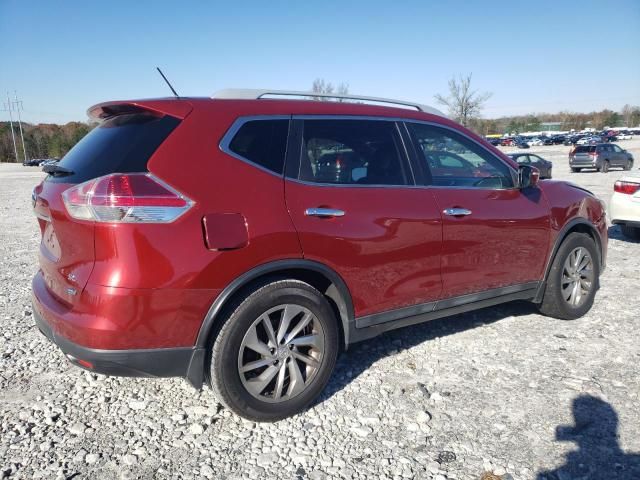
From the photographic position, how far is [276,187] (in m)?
2.77

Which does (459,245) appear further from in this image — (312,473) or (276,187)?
(312,473)

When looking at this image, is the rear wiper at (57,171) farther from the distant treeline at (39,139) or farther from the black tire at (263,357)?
the distant treeline at (39,139)

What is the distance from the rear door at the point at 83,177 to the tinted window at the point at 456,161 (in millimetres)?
1752

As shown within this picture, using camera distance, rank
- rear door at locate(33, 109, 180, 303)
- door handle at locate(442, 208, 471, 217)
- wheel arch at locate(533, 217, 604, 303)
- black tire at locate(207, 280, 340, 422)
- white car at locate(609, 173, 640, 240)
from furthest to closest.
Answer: white car at locate(609, 173, 640, 240) → wheel arch at locate(533, 217, 604, 303) → door handle at locate(442, 208, 471, 217) → black tire at locate(207, 280, 340, 422) → rear door at locate(33, 109, 180, 303)

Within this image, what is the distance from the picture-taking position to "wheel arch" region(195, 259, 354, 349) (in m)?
2.58

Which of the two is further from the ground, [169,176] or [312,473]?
[169,176]

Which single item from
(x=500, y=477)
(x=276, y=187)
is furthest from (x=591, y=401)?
(x=276, y=187)

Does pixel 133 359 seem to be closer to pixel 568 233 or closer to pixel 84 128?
pixel 568 233

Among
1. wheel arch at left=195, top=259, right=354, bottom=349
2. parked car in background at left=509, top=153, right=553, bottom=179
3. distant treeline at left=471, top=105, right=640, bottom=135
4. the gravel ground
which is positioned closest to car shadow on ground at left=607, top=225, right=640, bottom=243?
the gravel ground

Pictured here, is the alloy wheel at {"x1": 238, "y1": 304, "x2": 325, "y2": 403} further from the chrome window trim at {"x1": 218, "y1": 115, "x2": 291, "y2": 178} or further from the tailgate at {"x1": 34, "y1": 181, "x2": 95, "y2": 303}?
the tailgate at {"x1": 34, "y1": 181, "x2": 95, "y2": 303}

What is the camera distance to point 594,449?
8.59 ft

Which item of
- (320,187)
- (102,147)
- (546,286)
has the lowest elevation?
(546,286)

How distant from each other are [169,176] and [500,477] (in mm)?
2170

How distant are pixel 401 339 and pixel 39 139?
80.0 m
